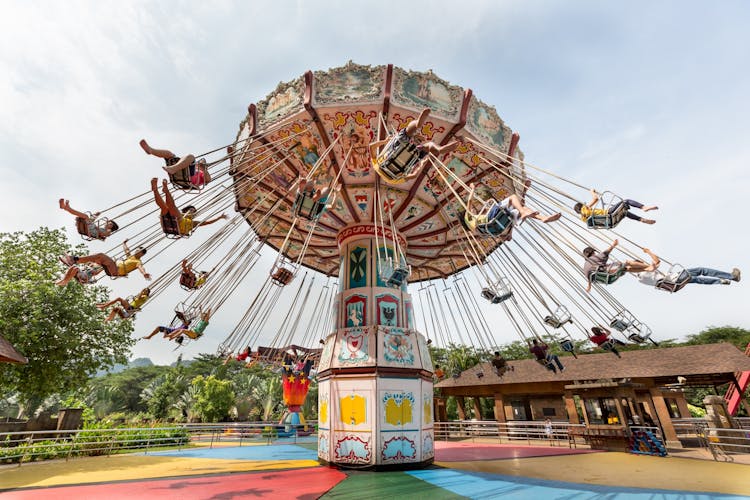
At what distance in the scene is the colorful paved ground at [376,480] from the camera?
263 inches

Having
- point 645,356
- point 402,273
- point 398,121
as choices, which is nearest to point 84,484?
point 402,273

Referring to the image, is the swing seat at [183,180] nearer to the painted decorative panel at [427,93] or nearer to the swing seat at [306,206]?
the swing seat at [306,206]

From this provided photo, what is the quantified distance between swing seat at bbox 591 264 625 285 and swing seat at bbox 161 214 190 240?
9.55 m

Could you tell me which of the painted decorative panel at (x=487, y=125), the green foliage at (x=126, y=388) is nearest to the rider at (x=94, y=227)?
the painted decorative panel at (x=487, y=125)

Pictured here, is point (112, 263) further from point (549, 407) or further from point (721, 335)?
point (721, 335)

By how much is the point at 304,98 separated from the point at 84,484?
33.8 feet

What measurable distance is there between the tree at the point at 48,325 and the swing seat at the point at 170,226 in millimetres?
10067

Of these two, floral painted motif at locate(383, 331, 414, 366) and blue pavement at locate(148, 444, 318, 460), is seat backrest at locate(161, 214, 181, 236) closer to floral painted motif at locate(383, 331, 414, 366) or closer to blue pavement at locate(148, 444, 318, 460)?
floral painted motif at locate(383, 331, 414, 366)

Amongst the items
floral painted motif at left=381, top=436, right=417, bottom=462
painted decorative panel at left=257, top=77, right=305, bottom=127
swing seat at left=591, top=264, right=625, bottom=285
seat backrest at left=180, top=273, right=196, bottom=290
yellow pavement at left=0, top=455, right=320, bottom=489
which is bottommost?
yellow pavement at left=0, top=455, right=320, bottom=489

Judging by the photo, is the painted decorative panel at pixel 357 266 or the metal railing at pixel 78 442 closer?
the metal railing at pixel 78 442

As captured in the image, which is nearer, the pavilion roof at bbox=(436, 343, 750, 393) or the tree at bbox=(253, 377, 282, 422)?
the pavilion roof at bbox=(436, 343, 750, 393)

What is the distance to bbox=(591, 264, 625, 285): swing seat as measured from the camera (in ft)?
24.2

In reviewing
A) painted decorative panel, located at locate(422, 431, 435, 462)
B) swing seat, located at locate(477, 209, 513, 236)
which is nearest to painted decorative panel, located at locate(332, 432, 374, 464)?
painted decorative panel, located at locate(422, 431, 435, 462)

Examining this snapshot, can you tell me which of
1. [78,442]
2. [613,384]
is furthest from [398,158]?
[78,442]
